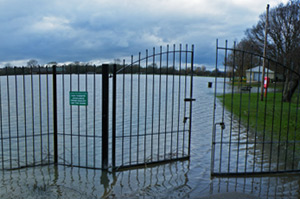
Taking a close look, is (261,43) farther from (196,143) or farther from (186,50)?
(186,50)

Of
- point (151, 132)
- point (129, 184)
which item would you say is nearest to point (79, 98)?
point (129, 184)

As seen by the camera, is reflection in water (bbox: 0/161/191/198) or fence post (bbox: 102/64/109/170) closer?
reflection in water (bbox: 0/161/191/198)

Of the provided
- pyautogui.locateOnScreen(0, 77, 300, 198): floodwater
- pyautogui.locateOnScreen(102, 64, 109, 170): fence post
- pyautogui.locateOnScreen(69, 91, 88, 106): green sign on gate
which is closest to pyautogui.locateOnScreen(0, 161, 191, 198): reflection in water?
pyautogui.locateOnScreen(0, 77, 300, 198): floodwater

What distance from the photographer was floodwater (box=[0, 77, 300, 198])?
5.14m

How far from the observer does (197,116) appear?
16125 mm

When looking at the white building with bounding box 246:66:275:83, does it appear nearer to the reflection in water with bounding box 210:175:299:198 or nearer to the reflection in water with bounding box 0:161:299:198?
the reflection in water with bounding box 210:175:299:198

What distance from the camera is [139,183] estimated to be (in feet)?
18.7

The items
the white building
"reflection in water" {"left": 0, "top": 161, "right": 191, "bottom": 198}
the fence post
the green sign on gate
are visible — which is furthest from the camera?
the white building

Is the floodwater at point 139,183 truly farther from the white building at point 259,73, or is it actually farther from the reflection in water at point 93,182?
the white building at point 259,73

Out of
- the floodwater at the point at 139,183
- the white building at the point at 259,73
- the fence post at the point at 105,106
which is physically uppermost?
the white building at the point at 259,73

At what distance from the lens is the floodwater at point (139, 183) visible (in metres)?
5.14

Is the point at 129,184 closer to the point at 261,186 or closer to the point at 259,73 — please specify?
the point at 261,186

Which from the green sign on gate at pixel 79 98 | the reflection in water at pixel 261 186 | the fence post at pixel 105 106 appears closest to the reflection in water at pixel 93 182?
the fence post at pixel 105 106

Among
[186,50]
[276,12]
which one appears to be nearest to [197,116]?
[186,50]
